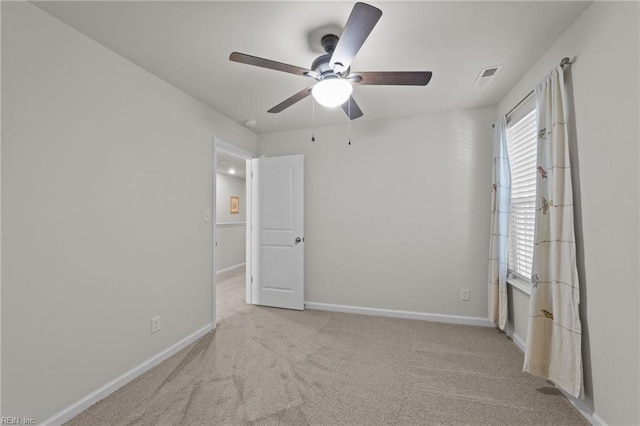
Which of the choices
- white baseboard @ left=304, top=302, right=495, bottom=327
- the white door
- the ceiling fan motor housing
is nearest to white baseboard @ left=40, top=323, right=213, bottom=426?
the white door

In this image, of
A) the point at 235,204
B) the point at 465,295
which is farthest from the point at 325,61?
the point at 235,204

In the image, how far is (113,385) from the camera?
2.00 metres

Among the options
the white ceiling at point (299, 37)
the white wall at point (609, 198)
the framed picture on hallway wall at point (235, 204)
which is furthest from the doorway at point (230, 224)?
the white wall at point (609, 198)

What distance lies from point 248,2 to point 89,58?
1.22 meters

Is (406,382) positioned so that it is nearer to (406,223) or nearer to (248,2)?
(406,223)

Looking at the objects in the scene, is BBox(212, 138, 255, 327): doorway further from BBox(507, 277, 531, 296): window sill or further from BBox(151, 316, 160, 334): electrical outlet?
BBox(507, 277, 531, 296): window sill

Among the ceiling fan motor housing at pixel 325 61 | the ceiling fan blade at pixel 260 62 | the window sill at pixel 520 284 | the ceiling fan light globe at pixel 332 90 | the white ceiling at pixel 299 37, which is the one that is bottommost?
the window sill at pixel 520 284

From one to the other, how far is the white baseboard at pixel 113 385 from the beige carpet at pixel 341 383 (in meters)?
→ 0.05

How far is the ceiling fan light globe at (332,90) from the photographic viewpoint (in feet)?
5.59

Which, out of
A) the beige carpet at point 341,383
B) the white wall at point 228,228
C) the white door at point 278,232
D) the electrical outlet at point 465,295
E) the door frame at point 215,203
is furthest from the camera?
the white wall at point 228,228

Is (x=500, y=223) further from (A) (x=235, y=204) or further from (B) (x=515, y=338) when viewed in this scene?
(A) (x=235, y=204)

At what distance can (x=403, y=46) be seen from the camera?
199 centimetres

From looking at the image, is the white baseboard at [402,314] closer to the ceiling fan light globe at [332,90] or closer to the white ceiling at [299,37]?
the white ceiling at [299,37]

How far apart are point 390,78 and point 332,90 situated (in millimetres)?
392
